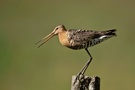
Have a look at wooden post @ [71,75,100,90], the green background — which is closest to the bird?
wooden post @ [71,75,100,90]

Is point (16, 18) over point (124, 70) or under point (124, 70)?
over

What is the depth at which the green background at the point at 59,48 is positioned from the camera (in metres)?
15.8

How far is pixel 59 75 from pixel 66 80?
50 centimetres

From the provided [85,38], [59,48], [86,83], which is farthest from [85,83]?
[59,48]

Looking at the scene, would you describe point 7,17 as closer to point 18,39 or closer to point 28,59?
point 18,39

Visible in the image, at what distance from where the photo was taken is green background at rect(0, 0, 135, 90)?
1577 cm

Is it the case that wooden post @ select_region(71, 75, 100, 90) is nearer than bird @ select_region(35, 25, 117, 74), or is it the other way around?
wooden post @ select_region(71, 75, 100, 90)

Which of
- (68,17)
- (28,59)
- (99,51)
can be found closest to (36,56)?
(28,59)

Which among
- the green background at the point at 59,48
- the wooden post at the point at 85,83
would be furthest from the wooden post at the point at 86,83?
the green background at the point at 59,48

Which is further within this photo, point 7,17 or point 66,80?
point 7,17

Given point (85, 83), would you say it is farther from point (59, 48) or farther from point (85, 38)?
point (59, 48)

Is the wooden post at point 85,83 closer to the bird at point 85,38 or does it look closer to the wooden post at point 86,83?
the wooden post at point 86,83

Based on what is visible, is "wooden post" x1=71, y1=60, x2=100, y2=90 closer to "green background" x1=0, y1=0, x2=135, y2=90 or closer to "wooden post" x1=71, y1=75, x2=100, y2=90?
"wooden post" x1=71, y1=75, x2=100, y2=90

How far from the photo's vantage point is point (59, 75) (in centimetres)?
1602
